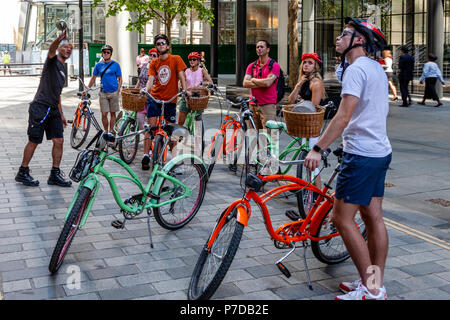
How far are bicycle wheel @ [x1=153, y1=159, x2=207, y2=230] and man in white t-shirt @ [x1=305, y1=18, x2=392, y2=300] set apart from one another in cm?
209

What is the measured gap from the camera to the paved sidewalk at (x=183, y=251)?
4.50 metres

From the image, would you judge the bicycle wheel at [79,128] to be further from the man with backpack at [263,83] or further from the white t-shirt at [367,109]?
the white t-shirt at [367,109]

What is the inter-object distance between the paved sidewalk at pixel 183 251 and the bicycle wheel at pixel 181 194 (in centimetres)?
11

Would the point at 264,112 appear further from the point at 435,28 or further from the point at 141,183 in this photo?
the point at 435,28

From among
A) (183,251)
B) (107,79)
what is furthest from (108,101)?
(183,251)

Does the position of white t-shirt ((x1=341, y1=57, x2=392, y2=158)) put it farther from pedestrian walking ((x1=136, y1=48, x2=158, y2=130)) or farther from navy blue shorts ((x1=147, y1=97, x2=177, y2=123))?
pedestrian walking ((x1=136, y1=48, x2=158, y2=130))

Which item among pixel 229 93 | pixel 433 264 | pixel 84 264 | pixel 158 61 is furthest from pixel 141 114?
pixel 229 93

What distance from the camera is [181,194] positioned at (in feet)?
19.5

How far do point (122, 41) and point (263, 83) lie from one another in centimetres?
2253

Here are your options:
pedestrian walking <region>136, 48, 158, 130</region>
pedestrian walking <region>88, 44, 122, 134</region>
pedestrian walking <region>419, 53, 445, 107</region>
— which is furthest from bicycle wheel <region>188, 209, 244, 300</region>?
pedestrian walking <region>419, 53, 445, 107</region>

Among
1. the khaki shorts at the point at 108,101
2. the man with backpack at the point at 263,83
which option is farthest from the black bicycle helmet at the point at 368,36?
the khaki shorts at the point at 108,101

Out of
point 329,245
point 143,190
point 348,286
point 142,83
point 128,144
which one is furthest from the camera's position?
point 142,83

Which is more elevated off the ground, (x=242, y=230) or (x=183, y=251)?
(x=242, y=230)

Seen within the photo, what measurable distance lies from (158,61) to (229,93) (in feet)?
33.6
